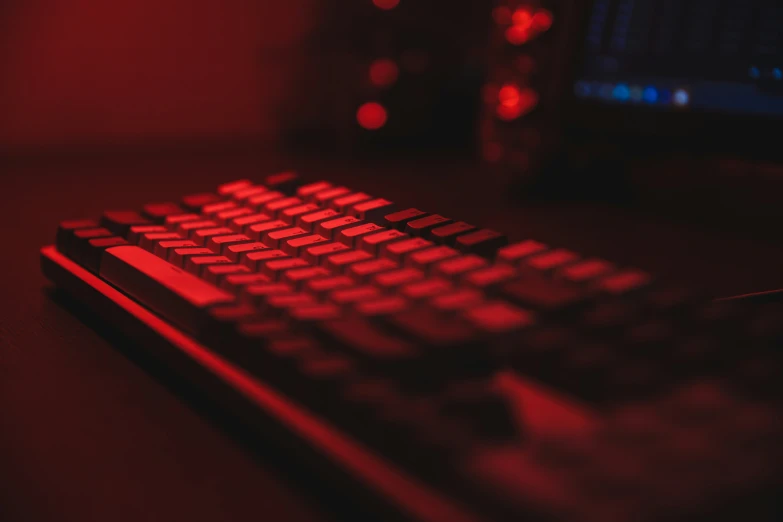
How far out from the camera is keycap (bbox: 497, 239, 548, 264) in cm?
43

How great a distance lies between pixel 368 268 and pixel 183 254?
0.14 metres

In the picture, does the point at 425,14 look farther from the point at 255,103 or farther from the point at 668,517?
the point at 668,517

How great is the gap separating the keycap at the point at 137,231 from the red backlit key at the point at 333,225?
13 cm

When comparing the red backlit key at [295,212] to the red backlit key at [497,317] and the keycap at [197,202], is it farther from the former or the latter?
the red backlit key at [497,317]

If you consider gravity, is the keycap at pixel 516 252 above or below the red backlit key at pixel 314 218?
above

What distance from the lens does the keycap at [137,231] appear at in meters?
0.53

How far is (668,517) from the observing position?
0.24 m

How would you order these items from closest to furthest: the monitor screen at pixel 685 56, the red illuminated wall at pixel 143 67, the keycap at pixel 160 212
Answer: the keycap at pixel 160 212, the monitor screen at pixel 685 56, the red illuminated wall at pixel 143 67

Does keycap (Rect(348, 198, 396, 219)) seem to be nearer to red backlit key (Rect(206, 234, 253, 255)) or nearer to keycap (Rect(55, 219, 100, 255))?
red backlit key (Rect(206, 234, 253, 255))

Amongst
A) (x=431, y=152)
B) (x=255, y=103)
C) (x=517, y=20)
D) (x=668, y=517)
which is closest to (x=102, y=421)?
(x=668, y=517)

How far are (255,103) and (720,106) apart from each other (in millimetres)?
950

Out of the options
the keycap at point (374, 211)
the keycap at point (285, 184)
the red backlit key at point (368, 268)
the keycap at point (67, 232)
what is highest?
the keycap at point (374, 211)

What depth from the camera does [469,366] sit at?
339mm

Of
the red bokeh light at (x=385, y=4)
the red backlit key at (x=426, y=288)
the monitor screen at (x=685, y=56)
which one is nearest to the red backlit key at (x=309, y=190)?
the red backlit key at (x=426, y=288)
